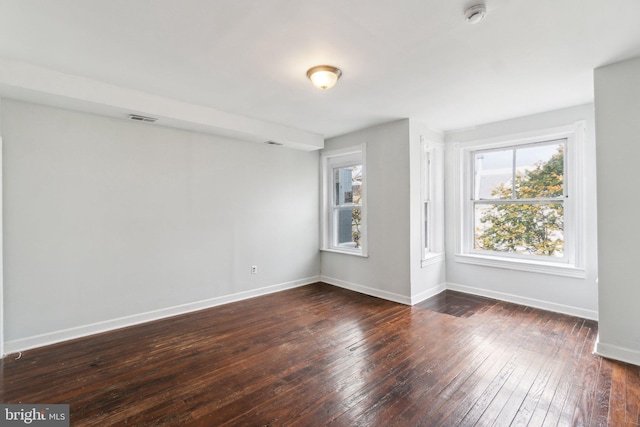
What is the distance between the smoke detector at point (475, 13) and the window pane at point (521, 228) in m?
3.12

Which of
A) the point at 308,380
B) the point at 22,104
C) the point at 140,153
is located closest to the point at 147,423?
the point at 308,380

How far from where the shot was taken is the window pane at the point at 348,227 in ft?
17.5

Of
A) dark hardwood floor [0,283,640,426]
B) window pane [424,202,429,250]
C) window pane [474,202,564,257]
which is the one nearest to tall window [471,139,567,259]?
window pane [474,202,564,257]

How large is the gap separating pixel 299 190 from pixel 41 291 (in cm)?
351

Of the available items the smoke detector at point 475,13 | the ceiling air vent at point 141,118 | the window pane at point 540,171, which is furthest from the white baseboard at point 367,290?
the ceiling air vent at point 141,118

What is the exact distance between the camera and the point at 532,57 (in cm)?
251

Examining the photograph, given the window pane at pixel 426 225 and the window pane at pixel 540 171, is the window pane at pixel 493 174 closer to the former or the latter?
the window pane at pixel 540 171

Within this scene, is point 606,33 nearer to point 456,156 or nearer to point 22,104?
point 456,156

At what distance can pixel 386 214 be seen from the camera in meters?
4.48

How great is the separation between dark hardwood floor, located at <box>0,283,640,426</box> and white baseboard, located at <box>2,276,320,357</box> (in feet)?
0.43

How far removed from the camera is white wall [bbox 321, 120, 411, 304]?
167 inches

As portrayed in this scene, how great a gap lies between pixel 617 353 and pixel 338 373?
94.8 inches

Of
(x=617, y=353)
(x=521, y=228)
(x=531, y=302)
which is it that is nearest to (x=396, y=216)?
(x=521, y=228)

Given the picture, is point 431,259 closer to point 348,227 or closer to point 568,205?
point 348,227
